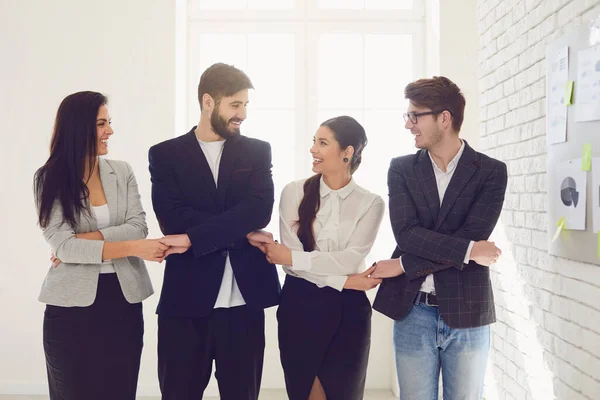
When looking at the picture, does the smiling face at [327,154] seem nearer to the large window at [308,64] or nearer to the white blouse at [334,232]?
the white blouse at [334,232]

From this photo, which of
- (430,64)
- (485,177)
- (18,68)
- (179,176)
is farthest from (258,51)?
(485,177)

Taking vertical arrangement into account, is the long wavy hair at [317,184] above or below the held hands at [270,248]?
above

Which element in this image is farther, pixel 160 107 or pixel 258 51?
pixel 258 51

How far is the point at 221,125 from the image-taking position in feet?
7.59

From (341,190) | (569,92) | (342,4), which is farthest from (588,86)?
(342,4)

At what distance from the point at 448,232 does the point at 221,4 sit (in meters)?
2.98

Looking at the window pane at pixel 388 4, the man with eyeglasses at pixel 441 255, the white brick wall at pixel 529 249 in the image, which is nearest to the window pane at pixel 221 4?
the window pane at pixel 388 4

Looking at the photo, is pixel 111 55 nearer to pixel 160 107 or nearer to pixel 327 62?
pixel 160 107

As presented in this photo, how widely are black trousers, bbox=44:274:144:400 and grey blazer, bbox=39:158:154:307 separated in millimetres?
42

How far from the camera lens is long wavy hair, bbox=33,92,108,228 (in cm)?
221

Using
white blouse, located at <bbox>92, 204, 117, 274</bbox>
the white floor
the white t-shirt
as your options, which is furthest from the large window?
Answer: white blouse, located at <bbox>92, 204, 117, 274</bbox>

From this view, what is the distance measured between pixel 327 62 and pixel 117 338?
111 inches

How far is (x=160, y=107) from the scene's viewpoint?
13.1ft

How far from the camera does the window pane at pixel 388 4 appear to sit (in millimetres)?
4406
